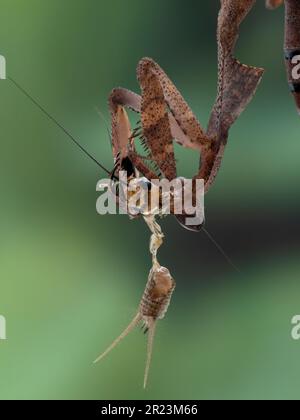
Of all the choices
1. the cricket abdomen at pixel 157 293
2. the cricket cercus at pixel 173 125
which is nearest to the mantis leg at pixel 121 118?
the cricket cercus at pixel 173 125

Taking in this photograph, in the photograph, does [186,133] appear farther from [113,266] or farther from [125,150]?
[113,266]

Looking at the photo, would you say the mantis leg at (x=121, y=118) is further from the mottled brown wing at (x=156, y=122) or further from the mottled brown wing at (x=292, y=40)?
the mottled brown wing at (x=292, y=40)

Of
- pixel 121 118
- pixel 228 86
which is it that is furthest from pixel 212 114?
pixel 121 118

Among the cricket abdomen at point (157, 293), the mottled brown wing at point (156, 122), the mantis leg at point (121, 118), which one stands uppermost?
the mantis leg at point (121, 118)

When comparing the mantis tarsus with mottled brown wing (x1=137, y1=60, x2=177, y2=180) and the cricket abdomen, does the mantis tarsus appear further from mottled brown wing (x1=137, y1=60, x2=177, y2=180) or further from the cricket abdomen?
the cricket abdomen

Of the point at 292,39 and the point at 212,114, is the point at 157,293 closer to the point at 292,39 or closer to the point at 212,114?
the point at 212,114

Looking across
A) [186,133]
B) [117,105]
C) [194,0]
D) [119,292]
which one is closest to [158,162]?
[186,133]

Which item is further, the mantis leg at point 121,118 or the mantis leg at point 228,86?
the mantis leg at point 121,118

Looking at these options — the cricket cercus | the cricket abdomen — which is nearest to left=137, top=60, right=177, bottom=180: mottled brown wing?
the cricket cercus

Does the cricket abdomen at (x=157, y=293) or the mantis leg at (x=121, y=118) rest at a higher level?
the mantis leg at (x=121, y=118)
